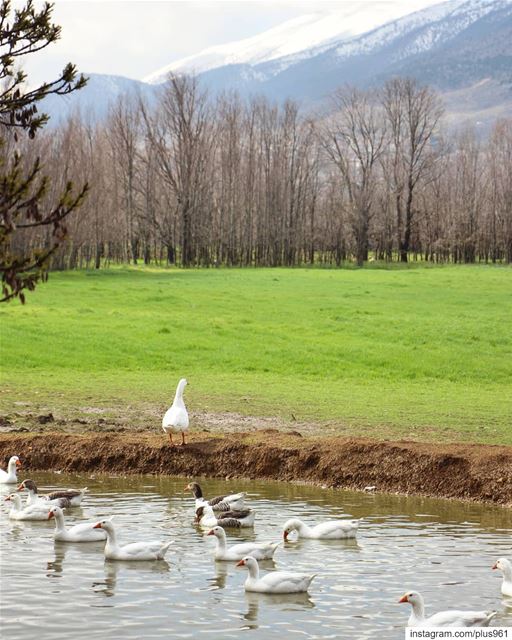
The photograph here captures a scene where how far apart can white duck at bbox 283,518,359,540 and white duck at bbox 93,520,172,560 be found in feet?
6.19

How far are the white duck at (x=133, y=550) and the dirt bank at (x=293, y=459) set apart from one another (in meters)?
6.26

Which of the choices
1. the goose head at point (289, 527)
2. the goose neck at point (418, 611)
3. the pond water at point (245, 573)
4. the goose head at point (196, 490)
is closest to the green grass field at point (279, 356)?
the pond water at point (245, 573)

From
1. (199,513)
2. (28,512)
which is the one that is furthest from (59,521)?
(199,513)

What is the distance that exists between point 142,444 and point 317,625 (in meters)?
10.3

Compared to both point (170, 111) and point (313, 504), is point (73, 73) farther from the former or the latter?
point (170, 111)

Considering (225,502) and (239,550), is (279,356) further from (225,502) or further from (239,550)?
(239,550)

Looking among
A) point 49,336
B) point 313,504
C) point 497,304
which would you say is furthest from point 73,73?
point 497,304

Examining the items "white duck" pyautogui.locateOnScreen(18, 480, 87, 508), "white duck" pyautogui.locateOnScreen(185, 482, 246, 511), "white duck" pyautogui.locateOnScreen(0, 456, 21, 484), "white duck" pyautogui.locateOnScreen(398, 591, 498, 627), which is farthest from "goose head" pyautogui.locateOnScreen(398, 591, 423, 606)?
"white duck" pyautogui.locateOnScreen(0, 456, 21, 484)

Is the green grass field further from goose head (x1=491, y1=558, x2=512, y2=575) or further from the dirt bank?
goose head (x1=491, y1=558, x2=512, y2=575)

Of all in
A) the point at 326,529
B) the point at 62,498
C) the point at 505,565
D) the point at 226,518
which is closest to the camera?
the point at 505,565

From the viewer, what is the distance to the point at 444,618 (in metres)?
10.2

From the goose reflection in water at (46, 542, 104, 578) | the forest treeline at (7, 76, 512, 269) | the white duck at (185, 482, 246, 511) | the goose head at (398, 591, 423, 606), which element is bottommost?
the goose reflection in water at (46, 542, 104, 578)

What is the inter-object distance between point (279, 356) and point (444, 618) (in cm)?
2488

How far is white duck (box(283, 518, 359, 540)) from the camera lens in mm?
14422
